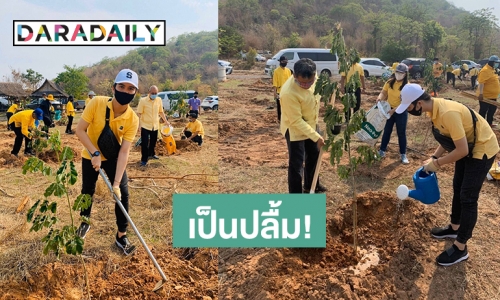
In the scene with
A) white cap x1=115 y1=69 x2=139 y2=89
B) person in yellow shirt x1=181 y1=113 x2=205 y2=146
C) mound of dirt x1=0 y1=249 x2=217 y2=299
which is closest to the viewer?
mound of dirt x1=0 y1=249 x2=217 y2=299

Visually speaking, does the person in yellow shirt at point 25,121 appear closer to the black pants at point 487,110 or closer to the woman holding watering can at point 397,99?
the woman holding watering can at point 397,99

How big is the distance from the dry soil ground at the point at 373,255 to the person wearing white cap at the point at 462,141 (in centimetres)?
24

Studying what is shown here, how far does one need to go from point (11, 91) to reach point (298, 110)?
95.4ft

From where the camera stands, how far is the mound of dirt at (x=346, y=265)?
8.34 feet

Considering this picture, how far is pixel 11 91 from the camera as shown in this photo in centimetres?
2619

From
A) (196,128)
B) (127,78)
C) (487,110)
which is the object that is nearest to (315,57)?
(196,128)

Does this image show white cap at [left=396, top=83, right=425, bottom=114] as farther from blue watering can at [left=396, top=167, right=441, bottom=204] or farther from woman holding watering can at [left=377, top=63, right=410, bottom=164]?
woman holding watering can at [left=377, top=63, right=410, bottom=164]

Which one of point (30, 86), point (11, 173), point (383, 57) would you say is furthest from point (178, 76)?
point (11, 173)

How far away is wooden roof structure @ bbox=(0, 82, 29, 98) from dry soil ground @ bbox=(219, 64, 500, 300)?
86.9ft

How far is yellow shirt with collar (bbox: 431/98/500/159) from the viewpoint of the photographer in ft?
8.10

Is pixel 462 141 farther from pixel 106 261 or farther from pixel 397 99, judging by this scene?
pixel 106 261

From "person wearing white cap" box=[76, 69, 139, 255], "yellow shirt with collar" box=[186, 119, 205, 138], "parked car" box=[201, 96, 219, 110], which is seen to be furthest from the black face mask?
"parked car" box=[201, 96, 219, 110]

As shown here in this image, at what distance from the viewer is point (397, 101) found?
4.91 metres

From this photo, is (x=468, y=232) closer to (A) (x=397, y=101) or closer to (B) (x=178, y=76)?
(A) (x=397, y=101)
